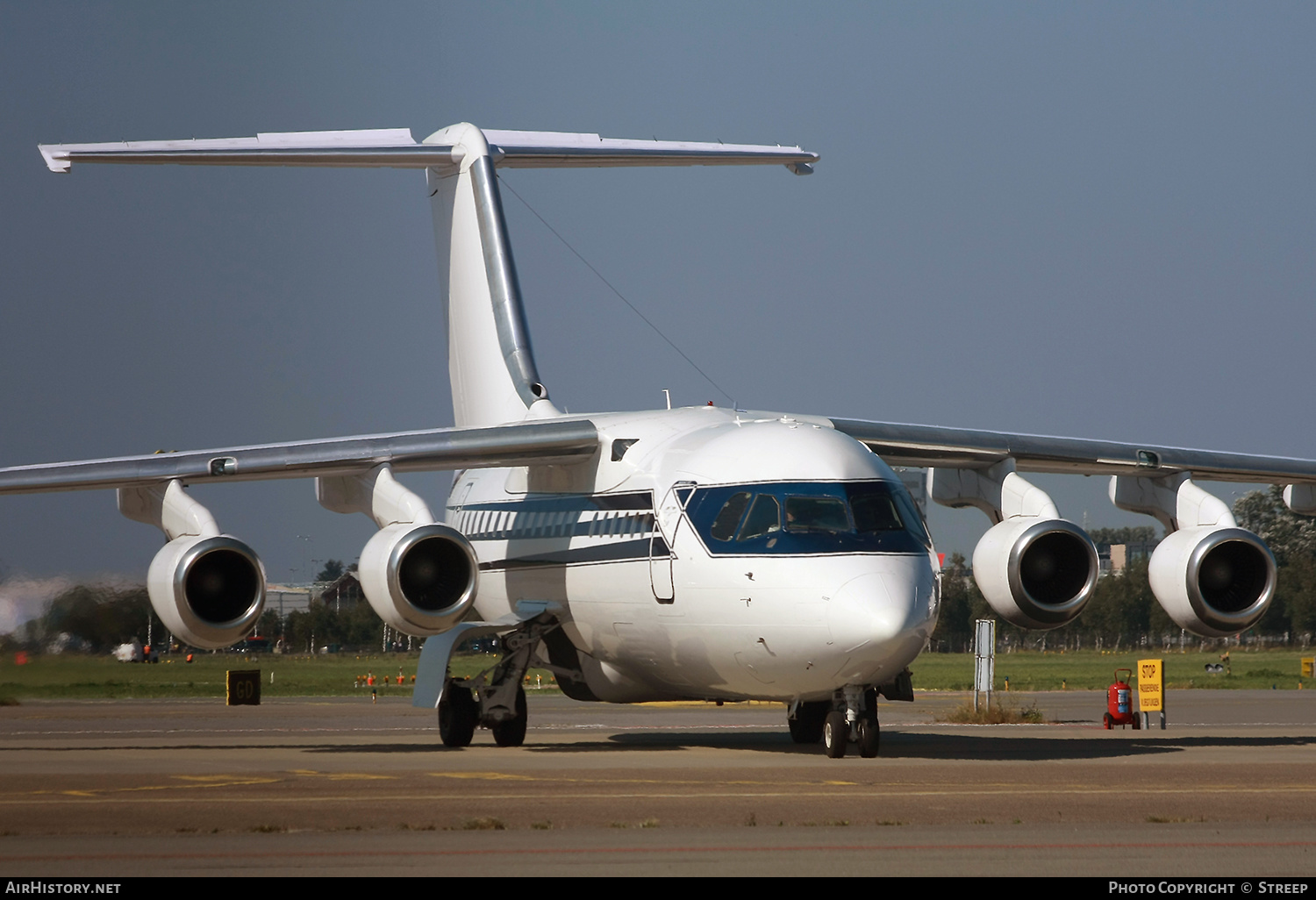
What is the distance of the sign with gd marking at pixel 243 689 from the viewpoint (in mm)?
32062

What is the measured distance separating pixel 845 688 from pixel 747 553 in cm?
159

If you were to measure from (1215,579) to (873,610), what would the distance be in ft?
19.1

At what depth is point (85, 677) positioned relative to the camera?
19.6 metres

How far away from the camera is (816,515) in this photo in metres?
15.1

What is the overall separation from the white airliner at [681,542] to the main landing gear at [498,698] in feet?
0.09

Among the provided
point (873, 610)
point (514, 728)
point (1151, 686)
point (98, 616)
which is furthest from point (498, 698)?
point (1151, 686)

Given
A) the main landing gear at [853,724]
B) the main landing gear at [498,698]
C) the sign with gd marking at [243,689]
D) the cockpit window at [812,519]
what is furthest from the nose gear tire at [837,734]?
the sign with gd marking at [243,689]

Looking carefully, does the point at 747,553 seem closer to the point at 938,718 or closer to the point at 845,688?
the point at 845,688

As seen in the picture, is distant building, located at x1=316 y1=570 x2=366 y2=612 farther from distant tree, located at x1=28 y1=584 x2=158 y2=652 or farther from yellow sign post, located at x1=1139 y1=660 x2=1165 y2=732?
yellow sign post, located at x1=1139 y1=660 x2=1165 y2=732

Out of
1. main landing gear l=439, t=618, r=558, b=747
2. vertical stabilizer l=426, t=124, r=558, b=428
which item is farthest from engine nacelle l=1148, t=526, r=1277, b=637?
vertical stabilizer l=426, t=124, r=558, b=428

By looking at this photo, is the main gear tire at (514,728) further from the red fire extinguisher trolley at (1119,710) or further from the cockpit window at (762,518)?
the red fire extinguisher trolley at (1119,710)

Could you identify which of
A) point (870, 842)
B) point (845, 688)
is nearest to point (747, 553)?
point (845, 688)
